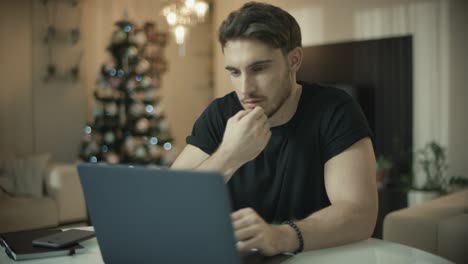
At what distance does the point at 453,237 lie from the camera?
2367mm

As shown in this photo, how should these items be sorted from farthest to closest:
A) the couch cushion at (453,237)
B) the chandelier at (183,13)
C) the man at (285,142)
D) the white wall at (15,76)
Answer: the white wall at (15,76), the chandelier at (183,13), the couch cushion at (453,237), the man at (285,142)

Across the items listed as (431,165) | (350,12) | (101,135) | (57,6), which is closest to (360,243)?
(431,165)

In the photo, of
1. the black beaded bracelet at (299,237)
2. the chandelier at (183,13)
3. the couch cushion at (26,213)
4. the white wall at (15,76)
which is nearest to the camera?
the black beaded bracelet at (299,237)

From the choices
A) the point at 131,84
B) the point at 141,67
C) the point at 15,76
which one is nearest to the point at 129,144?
the point at 131,84

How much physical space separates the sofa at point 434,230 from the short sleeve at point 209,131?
1364 millimetres

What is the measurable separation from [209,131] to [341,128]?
37cm

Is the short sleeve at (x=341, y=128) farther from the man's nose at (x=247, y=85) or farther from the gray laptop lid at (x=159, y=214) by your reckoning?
the gray laptop lid at (x=159, y=214)

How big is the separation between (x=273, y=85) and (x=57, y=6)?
4849 mm

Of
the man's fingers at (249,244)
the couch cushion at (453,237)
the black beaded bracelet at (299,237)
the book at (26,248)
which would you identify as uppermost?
the man's fingers at (249,244)

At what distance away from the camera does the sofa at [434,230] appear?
7.72ft

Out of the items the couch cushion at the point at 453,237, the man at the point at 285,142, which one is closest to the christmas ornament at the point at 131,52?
the couch cushion at the point at 453,237

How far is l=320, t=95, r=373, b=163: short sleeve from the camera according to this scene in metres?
1.21

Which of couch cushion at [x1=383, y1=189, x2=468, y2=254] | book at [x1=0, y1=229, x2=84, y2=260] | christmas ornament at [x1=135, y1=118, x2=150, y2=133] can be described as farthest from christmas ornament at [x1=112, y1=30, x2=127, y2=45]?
book at [x1=0, y1=229, x2=84, y2=260]

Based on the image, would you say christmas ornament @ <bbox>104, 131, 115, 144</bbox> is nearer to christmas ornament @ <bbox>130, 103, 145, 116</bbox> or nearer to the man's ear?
christmas ornament @ <bbox>130, 103, 145, 116</bbox>
